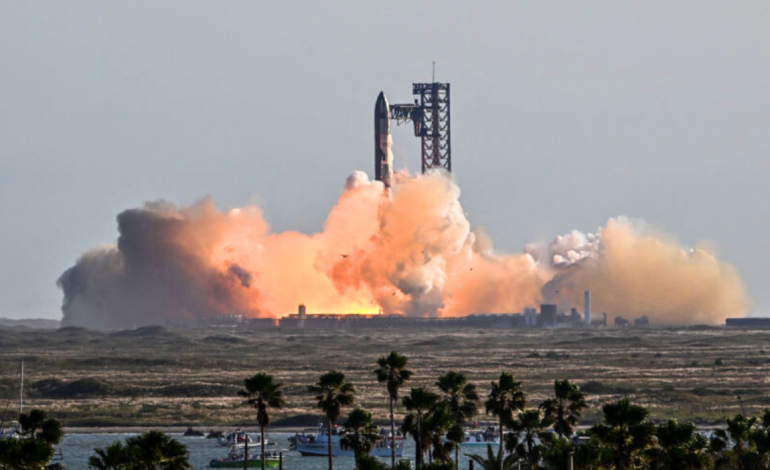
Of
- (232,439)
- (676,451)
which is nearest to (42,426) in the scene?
(676,451)

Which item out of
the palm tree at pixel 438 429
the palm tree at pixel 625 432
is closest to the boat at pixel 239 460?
the palm tree at pixel 438 429

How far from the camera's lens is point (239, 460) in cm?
13462

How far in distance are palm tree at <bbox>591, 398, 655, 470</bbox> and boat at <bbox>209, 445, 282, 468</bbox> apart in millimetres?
60055

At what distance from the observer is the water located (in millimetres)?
132800

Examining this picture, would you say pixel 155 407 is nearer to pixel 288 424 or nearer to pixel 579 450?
pixel 288 424

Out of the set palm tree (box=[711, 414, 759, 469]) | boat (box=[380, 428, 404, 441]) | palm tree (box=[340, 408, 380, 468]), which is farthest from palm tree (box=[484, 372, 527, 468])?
boat (box=[380, 428, 404, 441])

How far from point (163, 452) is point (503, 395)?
22114 millimetres

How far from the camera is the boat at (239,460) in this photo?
441ft

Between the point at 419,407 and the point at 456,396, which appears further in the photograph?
the point at 456,396

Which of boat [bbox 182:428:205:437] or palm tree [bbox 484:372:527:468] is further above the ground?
palm tree [bbox 484:372:527:468]

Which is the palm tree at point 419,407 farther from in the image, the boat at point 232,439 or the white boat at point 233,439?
the boat at point 232,439

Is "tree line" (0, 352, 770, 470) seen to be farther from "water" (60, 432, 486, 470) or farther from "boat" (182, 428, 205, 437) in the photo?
"boat" (182, 428, 205, 437)

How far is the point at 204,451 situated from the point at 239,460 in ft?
28.6

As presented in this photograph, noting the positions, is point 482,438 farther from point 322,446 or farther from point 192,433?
point 192,433
